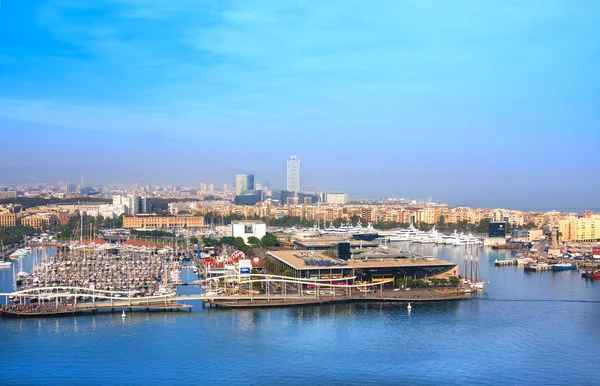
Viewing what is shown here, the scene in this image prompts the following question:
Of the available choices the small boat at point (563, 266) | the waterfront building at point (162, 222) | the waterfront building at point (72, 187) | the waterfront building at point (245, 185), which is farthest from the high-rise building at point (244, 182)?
the small boat at point (563, 266)

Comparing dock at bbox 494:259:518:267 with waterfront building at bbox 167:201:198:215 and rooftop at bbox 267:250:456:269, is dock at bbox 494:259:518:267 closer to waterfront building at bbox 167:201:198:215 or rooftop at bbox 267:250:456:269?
rooftop at bbox 267:250:456:269

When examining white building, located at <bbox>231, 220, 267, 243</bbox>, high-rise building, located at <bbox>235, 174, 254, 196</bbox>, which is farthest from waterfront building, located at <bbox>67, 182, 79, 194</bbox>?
white building, located at <bbox>231, 220, 267, 243</bbox>

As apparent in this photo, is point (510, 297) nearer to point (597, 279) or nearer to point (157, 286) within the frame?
point (597, 279)

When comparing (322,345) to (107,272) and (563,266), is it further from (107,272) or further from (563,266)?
(563,266)

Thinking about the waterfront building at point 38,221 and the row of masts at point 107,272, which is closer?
the row of masts at point 107,272

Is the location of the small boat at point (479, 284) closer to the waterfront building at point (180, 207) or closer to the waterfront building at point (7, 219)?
the waterfront building at point (7, 219)

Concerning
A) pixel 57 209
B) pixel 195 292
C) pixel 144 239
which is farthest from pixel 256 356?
pixel 57 209
